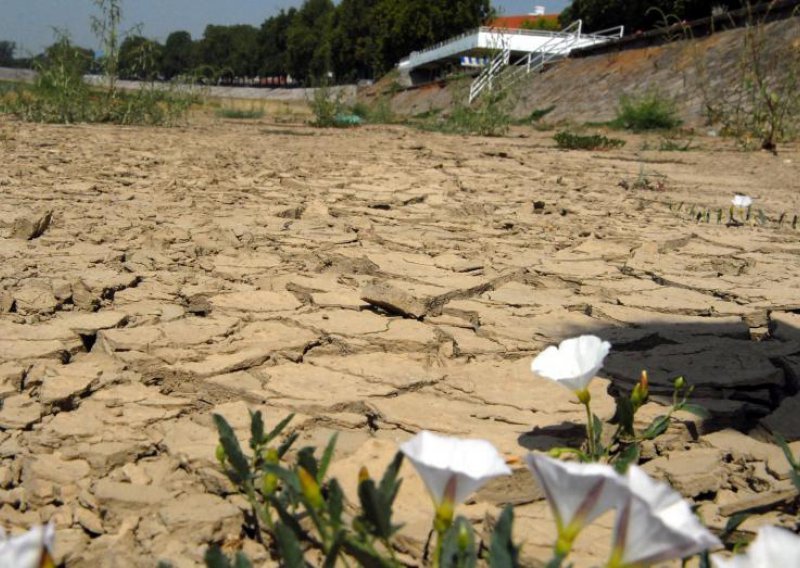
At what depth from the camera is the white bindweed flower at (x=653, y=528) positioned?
677 millimetres

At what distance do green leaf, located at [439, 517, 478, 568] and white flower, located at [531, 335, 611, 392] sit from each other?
1.15 feet

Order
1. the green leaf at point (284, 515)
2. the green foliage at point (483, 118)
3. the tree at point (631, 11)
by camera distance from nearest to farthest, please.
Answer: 1. the green leaf at point (284, 515)
2. the green foliage at point (483, 118)
3. the tree at point (631, 11)

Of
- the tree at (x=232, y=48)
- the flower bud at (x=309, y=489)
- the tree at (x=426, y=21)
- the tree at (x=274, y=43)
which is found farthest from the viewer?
the tree at (x=232, y=48)

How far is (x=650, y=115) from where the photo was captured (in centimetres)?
1008

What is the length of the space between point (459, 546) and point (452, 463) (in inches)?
4.2

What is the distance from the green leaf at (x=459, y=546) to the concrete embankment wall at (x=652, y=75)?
7.67m

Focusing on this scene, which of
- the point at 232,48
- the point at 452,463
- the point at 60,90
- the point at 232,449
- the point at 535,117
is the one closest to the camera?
the point at 452,463

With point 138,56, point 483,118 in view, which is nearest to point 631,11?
point 483,118

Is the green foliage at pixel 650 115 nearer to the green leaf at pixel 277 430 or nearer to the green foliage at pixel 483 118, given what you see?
the green foliage at pixel 483 118

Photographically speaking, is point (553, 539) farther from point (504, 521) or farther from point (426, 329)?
point (426, 329)

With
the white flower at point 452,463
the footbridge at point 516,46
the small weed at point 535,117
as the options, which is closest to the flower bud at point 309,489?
the white flower at point 452,463

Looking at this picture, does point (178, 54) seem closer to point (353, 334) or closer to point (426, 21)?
point (426, 21)

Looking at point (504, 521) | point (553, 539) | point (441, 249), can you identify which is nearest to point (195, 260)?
point (441, 249)

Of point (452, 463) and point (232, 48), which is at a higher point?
point (232, 48)
